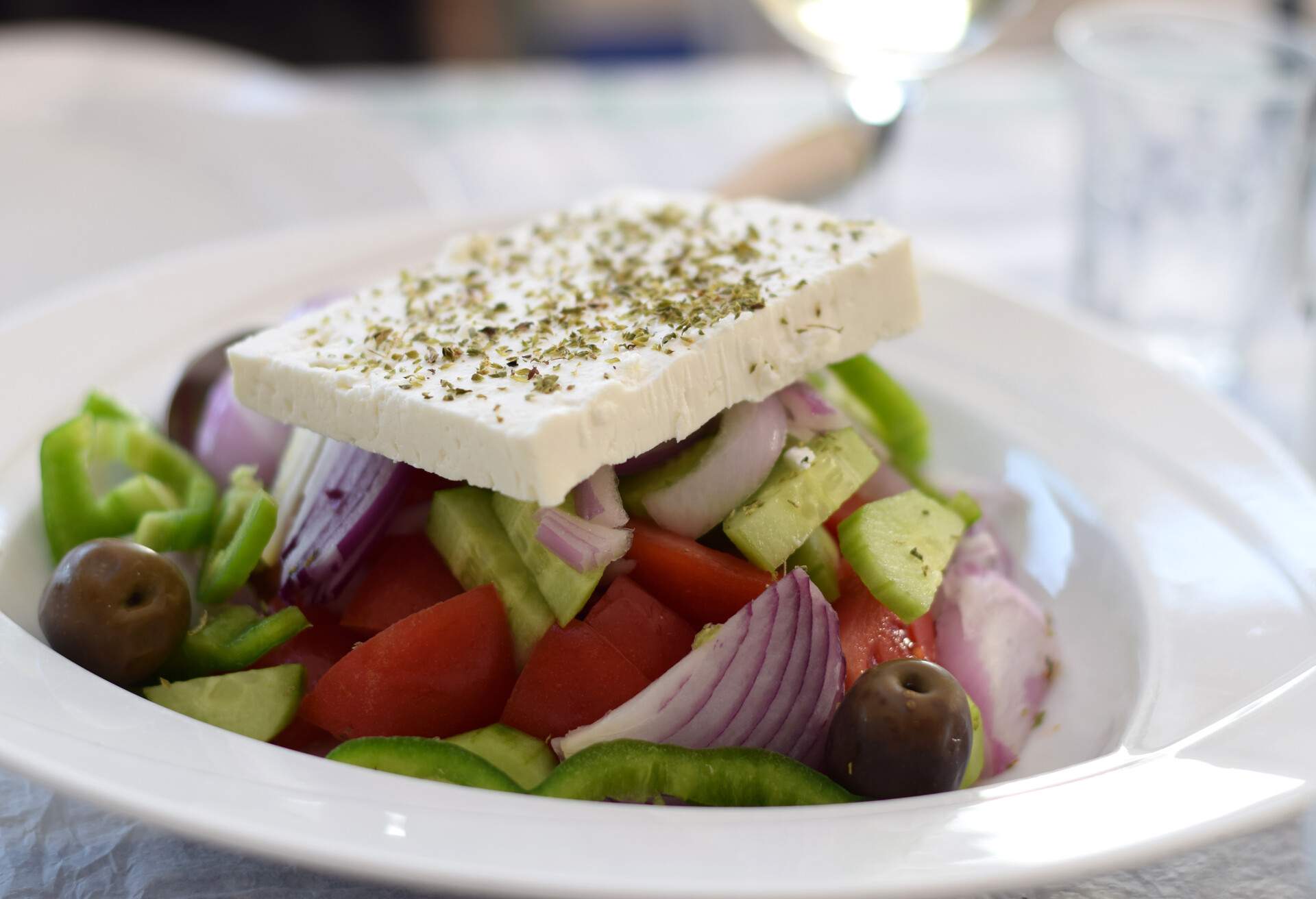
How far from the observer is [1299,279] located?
2264mm

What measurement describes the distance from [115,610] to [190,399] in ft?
1.97

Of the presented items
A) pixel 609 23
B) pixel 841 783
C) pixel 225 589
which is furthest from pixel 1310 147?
pixel 609 23

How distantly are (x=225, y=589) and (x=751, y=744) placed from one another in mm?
A: 715

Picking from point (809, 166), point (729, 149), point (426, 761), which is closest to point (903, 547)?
point (426, 761)

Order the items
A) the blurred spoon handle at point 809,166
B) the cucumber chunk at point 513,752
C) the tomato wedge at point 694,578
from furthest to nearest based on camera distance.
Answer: the blurred spoon handle at point 809,166 → the tomato wedge at point 694,578 → the cucumber chunk at point 513,752

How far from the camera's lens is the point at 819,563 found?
1564 mm

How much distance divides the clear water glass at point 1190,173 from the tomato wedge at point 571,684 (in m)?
1.60

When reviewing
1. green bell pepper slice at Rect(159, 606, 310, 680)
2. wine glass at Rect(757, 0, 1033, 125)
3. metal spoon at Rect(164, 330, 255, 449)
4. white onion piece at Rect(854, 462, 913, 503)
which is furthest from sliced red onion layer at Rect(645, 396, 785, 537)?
wine glass at Rect(757, 0, 1033, 125)

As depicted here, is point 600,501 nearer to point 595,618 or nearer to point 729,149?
point 595,618

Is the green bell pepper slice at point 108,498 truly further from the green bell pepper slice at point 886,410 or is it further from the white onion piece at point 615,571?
the green bell pepper slice at point 886,410

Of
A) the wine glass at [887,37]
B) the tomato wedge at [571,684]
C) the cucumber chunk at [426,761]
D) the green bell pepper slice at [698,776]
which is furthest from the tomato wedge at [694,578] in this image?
the wine glass at [887,37]

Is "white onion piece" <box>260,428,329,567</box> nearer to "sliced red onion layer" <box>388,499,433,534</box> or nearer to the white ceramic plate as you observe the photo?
"sliced red onion layer" <box>388,499,433,534</box>

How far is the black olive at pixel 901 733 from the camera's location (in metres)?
1.28

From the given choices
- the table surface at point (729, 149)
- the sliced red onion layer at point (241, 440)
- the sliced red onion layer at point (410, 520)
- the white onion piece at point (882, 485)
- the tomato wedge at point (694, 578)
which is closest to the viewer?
the tomato wedge at point (694, 578)
